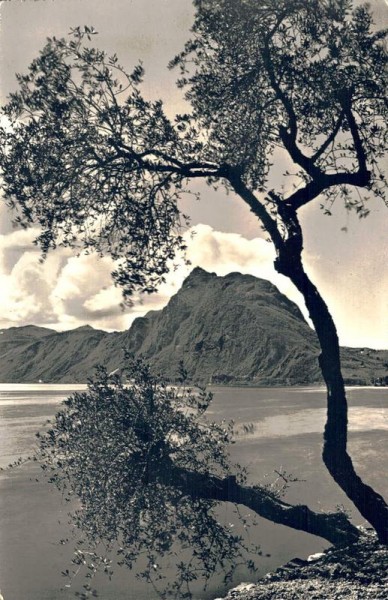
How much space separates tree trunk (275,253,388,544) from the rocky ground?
2.66 ft

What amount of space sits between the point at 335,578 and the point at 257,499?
2545 millimetres

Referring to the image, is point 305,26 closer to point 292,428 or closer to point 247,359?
point 292,428

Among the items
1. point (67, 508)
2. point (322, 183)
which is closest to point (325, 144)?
point (322, 183)

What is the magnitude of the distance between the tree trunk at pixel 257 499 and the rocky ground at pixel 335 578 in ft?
1.56

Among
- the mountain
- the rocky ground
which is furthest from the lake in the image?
the mountain

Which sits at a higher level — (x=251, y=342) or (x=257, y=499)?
(x=251, y=342)

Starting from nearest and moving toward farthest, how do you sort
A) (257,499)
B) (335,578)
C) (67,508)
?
(335,578), (257,499), (67,508)

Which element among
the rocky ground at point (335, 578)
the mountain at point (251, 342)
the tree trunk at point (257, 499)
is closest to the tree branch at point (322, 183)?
the tree trunk at point (257, 499)

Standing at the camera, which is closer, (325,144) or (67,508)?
(325,144)

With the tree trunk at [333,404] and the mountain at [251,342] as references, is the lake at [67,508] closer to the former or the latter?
the tree trunk at [333,404]

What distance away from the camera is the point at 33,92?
38.3 feet

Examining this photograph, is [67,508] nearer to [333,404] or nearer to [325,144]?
[333,404]

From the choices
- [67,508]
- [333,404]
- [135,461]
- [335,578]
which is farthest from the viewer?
[67,508]

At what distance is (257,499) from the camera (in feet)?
41.4
